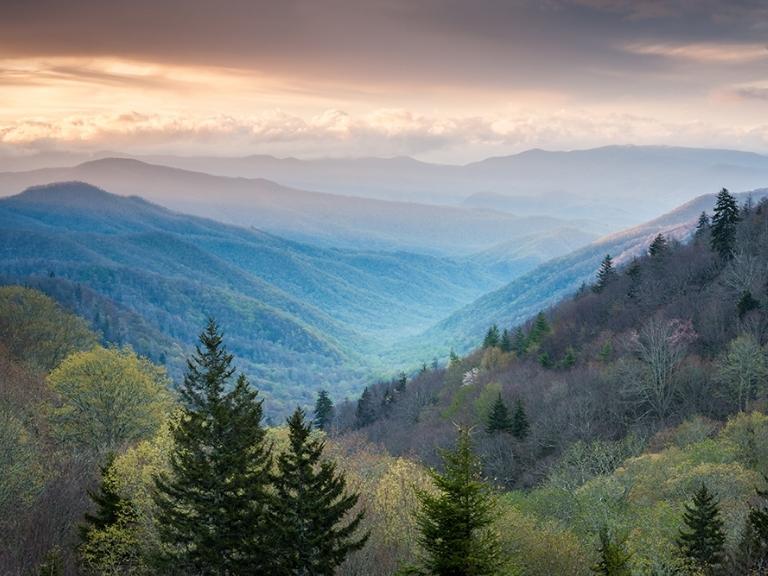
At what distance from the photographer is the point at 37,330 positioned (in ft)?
312

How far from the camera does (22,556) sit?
33.6 meters

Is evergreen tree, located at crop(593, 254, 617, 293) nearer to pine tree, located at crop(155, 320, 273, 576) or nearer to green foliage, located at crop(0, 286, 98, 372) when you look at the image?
green foliage, located at crop(0, 286, 98, 372)

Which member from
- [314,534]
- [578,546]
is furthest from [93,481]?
[578,546]

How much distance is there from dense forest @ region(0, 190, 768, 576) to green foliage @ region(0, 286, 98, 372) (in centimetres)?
36

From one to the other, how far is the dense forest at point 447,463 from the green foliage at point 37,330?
36cm

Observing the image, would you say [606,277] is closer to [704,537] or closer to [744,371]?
[744,371]

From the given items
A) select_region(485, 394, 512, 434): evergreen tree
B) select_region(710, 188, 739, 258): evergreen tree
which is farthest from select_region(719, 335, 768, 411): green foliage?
select_region(710, 188, 739, 258): evergreen tree

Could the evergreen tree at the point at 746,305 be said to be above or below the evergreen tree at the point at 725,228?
below

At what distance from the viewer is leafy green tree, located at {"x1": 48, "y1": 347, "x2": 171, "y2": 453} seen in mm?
59219

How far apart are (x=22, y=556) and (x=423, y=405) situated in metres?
84.1

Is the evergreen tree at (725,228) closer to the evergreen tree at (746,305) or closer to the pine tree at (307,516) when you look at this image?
the evergreen tree at (746,305)

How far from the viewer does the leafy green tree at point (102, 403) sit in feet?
194

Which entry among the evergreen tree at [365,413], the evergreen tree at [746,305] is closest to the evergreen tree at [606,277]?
the evergreen tree at [746,305]

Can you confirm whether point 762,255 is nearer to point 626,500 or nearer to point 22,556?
point 626,500
